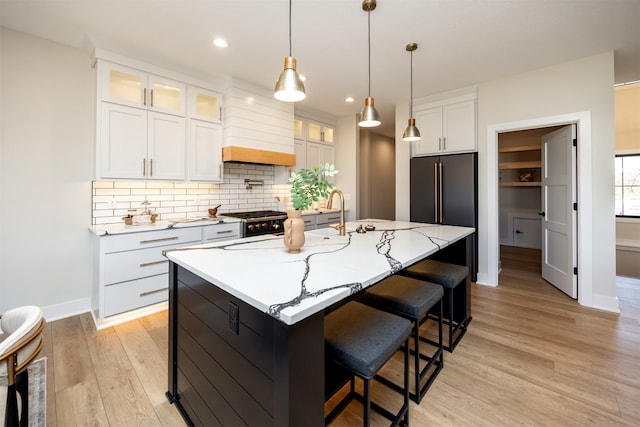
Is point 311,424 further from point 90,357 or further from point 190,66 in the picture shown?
point 190,66

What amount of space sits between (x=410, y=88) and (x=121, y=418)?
14.3 ft

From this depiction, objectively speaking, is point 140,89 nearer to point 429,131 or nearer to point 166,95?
point 166,95

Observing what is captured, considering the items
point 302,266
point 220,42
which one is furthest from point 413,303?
point 220,42

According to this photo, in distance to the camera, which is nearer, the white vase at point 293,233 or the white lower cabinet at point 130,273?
the white vase at point 293,233

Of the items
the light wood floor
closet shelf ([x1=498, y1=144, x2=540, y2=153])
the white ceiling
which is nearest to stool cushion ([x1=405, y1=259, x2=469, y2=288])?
the light wood floor

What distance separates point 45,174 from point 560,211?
5.69 m

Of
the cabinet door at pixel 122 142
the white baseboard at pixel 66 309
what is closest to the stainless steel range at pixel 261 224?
the cabinet door at pixel 122 142

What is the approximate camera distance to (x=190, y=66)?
3.17 metres

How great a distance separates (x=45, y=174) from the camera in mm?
2613

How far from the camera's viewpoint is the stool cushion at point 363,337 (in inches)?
44.6

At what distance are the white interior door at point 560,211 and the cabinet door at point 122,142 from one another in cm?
475

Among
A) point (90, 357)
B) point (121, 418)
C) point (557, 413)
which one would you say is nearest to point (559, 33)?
point (557, 413)

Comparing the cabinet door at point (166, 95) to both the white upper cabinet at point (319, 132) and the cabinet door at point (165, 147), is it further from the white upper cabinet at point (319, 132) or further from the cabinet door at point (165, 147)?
the white upper cabinet at point (319, 132)

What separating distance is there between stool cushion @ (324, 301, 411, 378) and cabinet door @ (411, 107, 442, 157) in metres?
3.32
